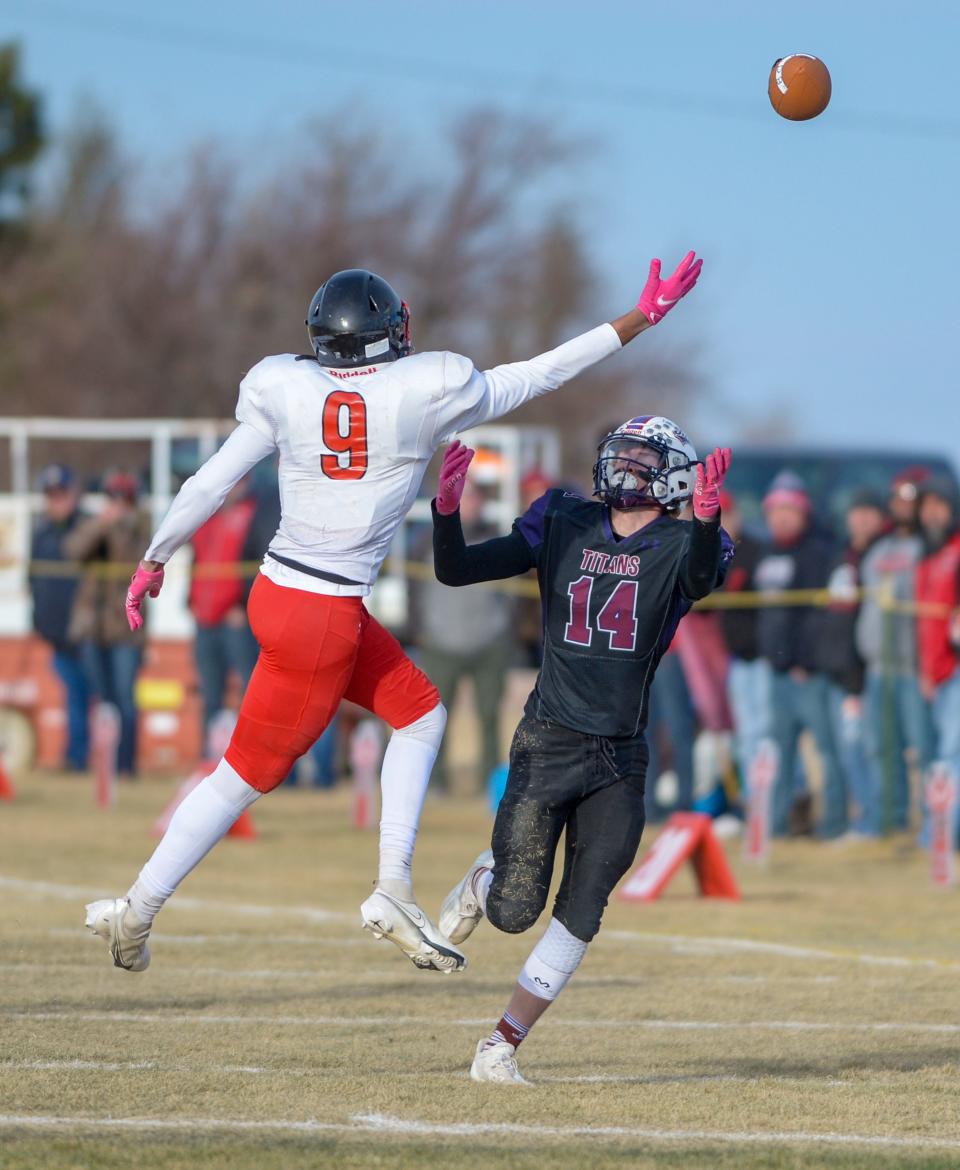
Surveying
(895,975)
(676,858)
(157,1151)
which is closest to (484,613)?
(676,858)

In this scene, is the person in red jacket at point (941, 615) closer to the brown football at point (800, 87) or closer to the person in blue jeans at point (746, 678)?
the person in blue jeans at point (746, 678)

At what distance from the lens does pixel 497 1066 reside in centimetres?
645

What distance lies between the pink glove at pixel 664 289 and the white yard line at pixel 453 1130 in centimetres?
267

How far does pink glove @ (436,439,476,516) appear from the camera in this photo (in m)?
6.64

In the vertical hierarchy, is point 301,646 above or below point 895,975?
above

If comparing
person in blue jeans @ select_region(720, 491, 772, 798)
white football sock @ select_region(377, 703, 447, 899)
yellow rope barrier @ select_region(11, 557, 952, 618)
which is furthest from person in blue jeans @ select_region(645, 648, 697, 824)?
white football sock @ select_region(377, 703, 447, 899)

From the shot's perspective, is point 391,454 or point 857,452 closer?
point 391,454

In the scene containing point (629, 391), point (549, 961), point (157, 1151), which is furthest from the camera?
point (629, 391)

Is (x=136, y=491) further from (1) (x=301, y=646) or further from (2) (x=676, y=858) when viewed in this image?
(1) (x=301, y=646)

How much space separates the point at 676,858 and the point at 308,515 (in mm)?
5266

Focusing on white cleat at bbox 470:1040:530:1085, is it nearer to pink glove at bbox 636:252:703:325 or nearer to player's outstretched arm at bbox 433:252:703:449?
player's outstretched arm at bbox 433:252:703:449

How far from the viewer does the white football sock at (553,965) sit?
6.50 metres

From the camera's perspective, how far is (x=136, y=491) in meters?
18.2

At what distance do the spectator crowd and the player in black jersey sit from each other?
6.91 metres
